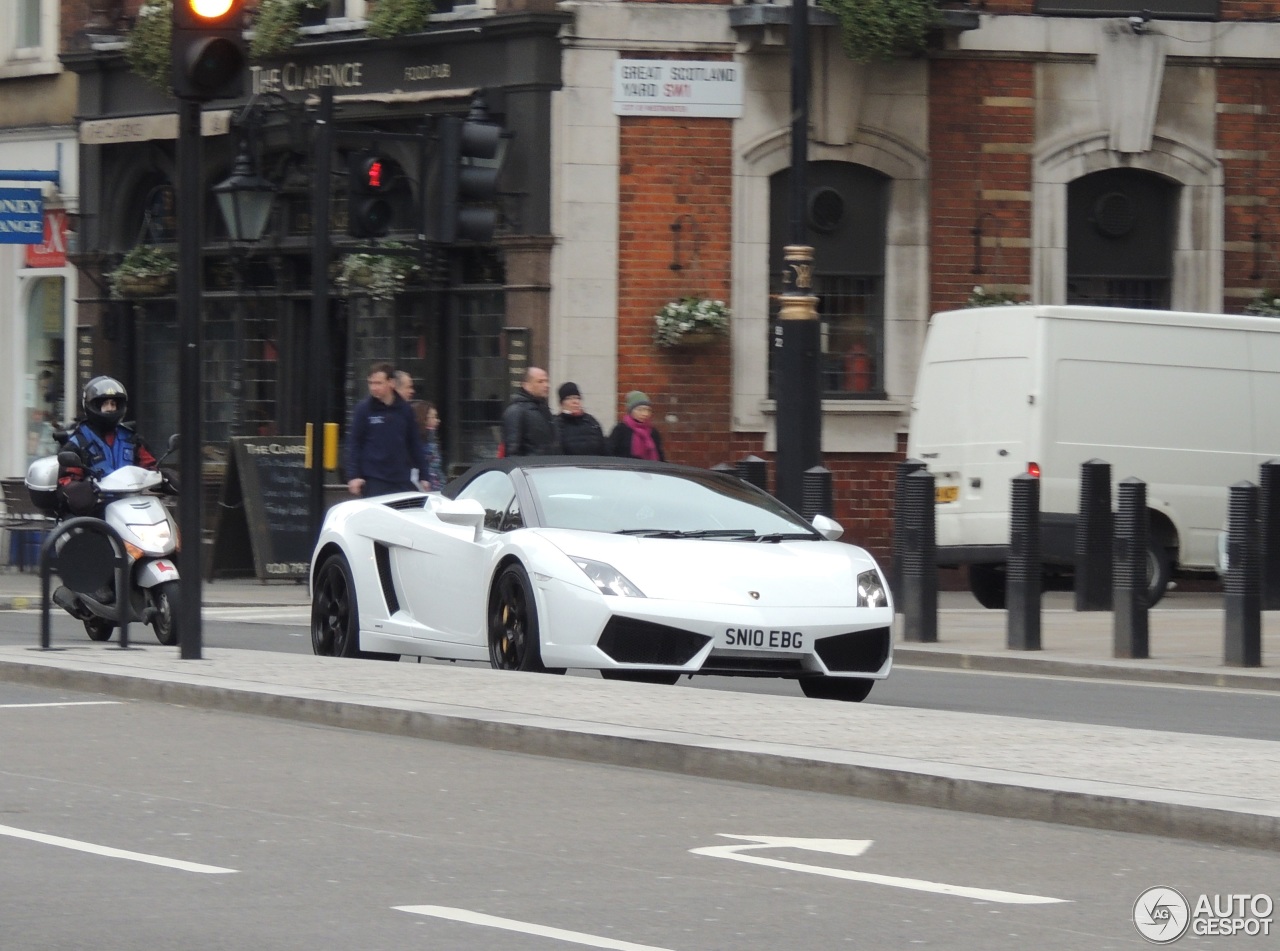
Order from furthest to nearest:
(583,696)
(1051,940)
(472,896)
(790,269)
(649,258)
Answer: (649,258)
(790,269)
(583,696)
(472,896)
(1051,940)

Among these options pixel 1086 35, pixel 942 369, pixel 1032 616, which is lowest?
pixel 1032 616

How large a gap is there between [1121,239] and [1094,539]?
8.83 metres

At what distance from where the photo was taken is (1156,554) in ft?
66.8

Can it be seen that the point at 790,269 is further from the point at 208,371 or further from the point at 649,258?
the point at 208,371

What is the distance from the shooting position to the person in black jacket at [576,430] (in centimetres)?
1922

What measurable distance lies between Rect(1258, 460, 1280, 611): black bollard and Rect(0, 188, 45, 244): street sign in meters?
12.5

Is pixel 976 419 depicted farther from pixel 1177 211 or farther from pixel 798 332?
pixel 1177 211

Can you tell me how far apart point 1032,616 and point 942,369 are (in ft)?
16.8

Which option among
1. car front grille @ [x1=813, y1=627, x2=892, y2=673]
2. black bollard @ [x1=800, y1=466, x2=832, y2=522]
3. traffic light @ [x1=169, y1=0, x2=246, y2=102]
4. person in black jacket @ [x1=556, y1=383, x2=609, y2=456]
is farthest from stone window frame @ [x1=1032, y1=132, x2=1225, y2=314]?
traffic light @ [x1=169, y1=0, x2=246, y2=102]

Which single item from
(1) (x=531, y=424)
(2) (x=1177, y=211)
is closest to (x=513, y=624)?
(1) (x=531, y=424)

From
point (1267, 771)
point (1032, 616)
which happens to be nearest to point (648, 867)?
point (1267, 771)

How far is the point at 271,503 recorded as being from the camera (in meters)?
23.6

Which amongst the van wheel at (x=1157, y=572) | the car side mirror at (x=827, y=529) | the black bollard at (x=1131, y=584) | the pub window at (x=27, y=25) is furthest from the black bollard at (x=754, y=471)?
the pub window at (x=27, y=25)

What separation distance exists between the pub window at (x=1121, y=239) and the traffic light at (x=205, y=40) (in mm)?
14376
